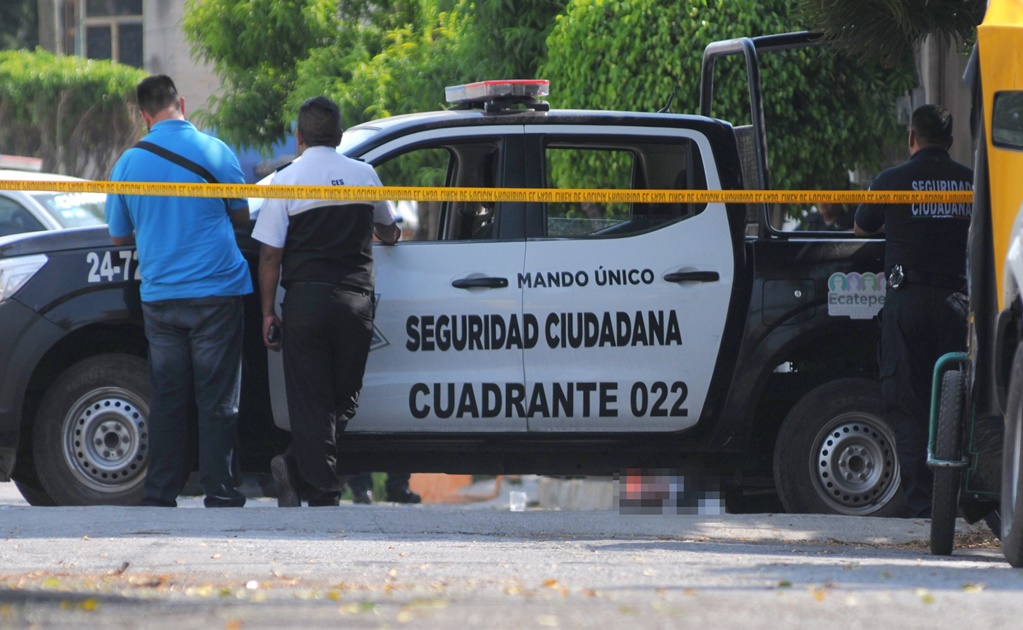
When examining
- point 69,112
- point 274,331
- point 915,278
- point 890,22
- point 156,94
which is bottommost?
point 274,331

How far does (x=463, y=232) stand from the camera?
7762mm

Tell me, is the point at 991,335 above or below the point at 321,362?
above

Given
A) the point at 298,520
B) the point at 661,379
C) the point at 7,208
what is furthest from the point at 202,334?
the point at 7,208

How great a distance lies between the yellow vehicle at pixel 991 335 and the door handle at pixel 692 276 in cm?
145

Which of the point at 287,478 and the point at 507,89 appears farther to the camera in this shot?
the point at 507,89

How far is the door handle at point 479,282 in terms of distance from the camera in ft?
24.1

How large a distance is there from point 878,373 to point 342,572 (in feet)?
10.7

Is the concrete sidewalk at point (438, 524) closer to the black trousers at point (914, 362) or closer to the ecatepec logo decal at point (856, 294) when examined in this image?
the black trousers at point (914, 362)

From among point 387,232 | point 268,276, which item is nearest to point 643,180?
point 387,232

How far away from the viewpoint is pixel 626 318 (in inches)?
291

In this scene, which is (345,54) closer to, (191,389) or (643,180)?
(643,180)

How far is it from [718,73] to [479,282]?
4.31m

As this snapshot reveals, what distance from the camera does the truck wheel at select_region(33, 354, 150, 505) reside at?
739 cm

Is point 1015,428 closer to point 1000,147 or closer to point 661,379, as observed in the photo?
point 1000,147
